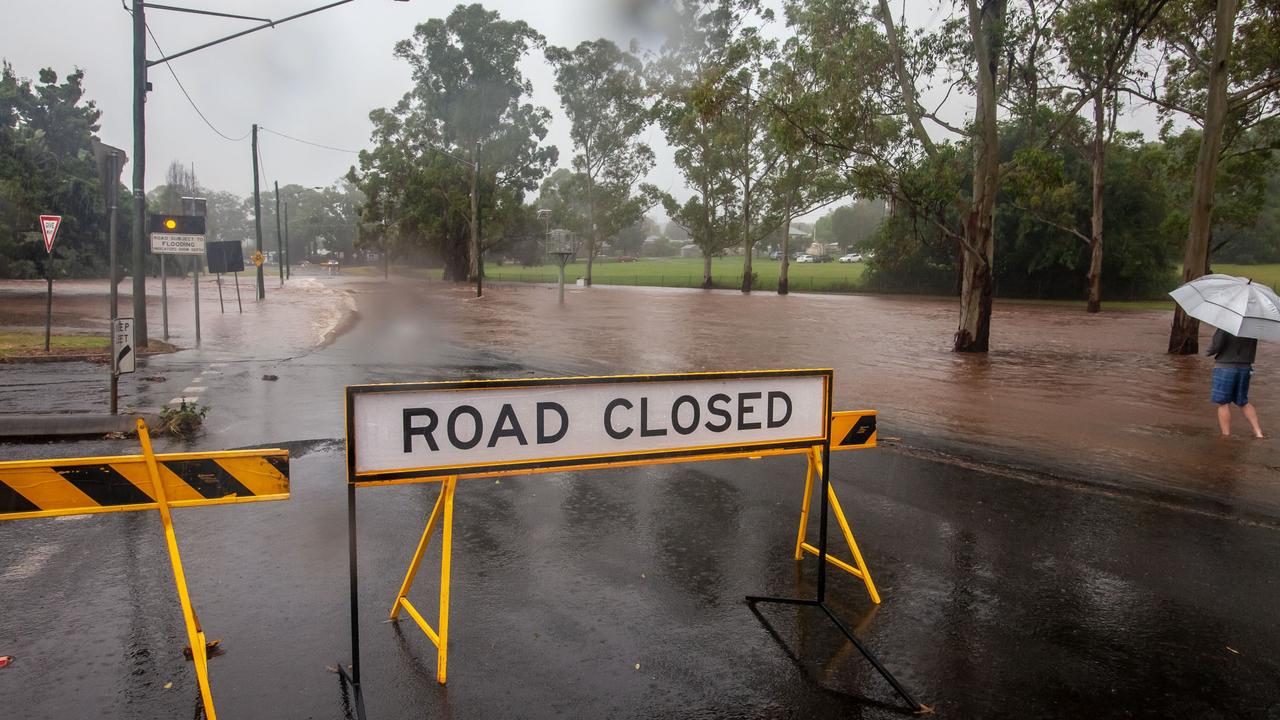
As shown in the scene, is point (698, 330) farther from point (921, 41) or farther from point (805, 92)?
point (921, 41)

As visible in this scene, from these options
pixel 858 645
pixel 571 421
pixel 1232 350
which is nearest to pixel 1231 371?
pixel 1232 350

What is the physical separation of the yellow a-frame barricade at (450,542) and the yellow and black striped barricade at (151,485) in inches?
30.2

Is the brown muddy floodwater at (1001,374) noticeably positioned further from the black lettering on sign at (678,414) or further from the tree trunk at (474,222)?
the tree trunk at (474,222)

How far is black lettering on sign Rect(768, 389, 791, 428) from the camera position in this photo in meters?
4.40

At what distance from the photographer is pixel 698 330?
25.1 m

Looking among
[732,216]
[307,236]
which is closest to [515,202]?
[732,216]

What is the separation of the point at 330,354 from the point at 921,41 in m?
15.5

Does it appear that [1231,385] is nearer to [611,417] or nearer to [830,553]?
[830,553]

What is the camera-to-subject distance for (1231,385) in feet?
32.1

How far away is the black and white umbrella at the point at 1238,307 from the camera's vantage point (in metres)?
8.74

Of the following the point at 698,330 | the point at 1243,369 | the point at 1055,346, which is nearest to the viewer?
the point at 1243,369

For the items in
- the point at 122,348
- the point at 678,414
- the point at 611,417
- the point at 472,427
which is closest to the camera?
the point at 472,427

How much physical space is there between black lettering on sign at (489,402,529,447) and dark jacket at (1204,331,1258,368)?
890 centimetres

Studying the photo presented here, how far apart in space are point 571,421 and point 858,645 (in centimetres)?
174
